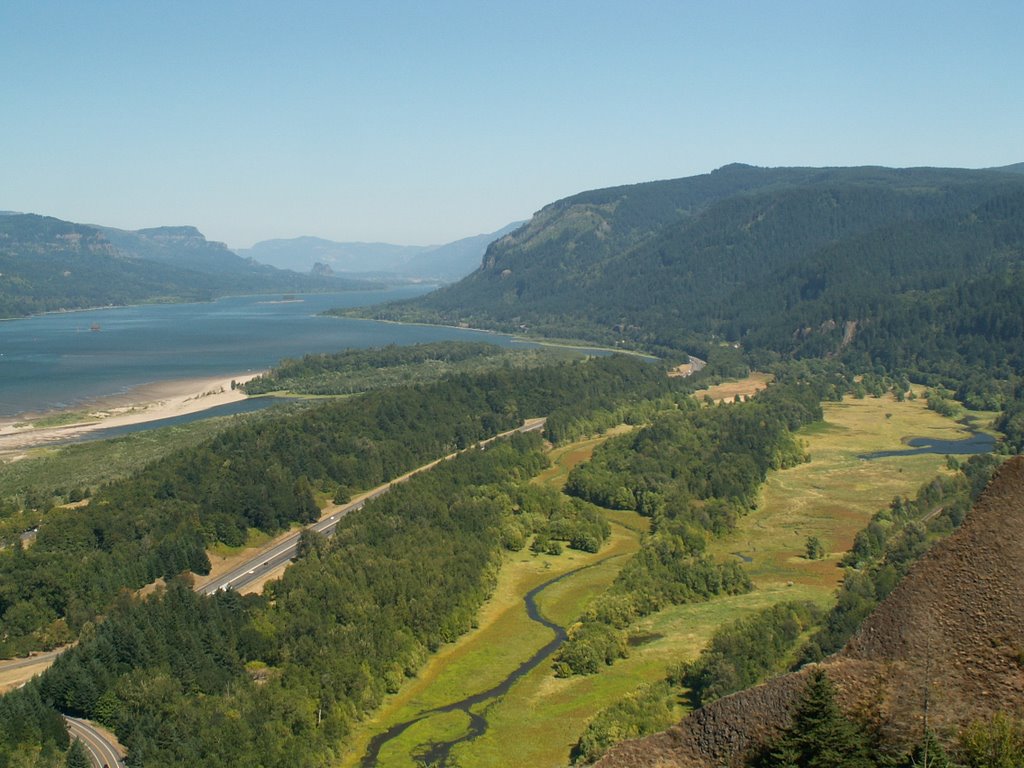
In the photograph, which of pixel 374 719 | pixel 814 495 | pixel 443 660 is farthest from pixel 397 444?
pixel 374 719

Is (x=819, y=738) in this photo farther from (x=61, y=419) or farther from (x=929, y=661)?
(x=61, y=419)

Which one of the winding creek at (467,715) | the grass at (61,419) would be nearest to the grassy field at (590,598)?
the winding creek at (467,715)

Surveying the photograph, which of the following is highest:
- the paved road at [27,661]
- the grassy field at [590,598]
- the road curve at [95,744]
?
the road curve at [95,744]

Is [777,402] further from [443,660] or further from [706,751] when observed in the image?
[706,751]

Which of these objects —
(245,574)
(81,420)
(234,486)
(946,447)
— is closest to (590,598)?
(245,574)

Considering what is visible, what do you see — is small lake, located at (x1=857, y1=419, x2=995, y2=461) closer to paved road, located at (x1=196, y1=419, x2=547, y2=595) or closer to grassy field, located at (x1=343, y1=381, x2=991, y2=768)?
grassy field, located at (x1=343, y1=381, x2=991, y2=768)

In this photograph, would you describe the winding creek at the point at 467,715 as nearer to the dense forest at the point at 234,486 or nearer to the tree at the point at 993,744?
the dense forest at the point at 234,486
